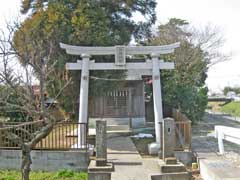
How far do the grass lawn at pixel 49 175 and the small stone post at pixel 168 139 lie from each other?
7.68 ft

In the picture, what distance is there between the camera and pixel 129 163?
10.2 metres

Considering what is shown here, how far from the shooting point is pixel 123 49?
13000 millimetres

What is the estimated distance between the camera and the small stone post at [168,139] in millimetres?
9242

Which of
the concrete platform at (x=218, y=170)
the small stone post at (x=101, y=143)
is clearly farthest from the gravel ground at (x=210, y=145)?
the small stone post at (x=101, y=143)

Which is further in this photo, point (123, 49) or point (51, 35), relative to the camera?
point (51, 35)

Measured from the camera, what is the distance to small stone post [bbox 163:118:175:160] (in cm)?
924

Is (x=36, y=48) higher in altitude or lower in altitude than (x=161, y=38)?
lower

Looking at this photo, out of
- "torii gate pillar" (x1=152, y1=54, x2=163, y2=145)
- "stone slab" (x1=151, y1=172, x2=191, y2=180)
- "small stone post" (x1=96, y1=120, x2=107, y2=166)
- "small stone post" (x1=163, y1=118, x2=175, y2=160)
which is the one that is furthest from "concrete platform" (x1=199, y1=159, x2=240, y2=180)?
"torii gate pillar" (x1=152, y1=54, x2=163, y2=145)

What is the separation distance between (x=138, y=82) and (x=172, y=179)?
12.8 meters

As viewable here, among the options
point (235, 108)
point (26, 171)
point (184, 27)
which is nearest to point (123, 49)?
point (26, 171)

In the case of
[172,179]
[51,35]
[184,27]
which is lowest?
[172,179]

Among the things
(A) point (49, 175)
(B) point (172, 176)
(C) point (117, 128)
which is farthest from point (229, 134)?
(C) point (117, 128)

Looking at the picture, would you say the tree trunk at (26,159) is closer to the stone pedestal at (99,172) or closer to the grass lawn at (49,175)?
the stone pedestal at (99,172)

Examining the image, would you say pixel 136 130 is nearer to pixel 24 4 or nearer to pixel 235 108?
pixel 24 4
